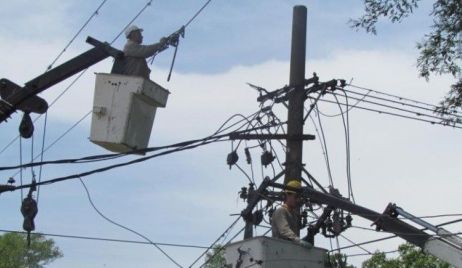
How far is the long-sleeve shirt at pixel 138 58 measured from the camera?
10250 mm

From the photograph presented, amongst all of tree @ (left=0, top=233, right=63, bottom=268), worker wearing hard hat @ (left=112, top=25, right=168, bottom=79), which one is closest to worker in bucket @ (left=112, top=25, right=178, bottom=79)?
worker wearing hard hat @ (left=112, top=25, right=168, bottom=79)

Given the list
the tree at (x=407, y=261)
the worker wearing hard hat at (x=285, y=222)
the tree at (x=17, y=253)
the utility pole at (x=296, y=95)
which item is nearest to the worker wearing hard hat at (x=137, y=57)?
the worker wearing hard hat at (x=285, y=222)

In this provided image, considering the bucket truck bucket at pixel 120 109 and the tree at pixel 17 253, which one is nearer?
the bucket truck bucket at pixel 120 109

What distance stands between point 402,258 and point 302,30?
1619cm

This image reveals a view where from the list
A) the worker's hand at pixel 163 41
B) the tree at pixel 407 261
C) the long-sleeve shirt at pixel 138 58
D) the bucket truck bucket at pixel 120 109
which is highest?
the tree at pixel 407 261

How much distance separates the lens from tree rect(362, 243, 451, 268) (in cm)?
2736

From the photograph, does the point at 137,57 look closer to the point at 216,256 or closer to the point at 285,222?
the point at 285,222

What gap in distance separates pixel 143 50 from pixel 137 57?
0.11 m

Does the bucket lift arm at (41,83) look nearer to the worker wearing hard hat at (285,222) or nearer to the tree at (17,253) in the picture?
the worker wearing hard hat at (285,222)

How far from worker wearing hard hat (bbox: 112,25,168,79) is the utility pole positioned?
12.8 ft

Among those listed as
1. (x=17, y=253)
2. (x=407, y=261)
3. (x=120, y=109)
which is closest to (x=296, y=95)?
(x=120, y=109)

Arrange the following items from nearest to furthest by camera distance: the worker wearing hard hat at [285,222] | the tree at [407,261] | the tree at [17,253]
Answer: the worker wearing hard hat at [285,222], the tree at [407,261], the tree at [17,253]

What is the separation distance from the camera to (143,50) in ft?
33.7

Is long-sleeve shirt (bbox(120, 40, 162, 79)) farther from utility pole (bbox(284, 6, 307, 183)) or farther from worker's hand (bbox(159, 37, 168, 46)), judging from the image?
utility pole (bbox(284, 6, 307, 183))
